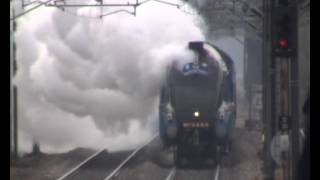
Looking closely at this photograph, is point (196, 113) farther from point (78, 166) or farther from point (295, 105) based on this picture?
point (295, 105)

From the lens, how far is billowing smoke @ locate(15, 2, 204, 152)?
24.7 m

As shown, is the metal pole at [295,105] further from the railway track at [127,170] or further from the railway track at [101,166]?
the railway track at [101,166]

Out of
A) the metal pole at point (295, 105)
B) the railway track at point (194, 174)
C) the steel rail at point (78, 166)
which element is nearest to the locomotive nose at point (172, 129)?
the railway track at point (194, 174)

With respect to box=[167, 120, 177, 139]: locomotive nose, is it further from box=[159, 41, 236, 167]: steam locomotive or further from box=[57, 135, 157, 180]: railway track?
box=[57, 135, 157, 180]: railway track

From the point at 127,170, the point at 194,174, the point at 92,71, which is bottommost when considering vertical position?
the point at 194,174

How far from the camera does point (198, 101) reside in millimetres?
20750

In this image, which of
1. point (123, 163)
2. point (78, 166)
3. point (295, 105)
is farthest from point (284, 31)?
point (123, 163)

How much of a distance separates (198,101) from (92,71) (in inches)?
261

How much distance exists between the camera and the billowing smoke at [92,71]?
24.7 metres

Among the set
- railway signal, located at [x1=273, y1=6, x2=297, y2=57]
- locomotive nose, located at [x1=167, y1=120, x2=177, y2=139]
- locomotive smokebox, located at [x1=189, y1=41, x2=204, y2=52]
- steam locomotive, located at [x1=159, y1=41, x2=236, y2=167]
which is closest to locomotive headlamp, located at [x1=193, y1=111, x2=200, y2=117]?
steam locomotive, located at [x1=159, y1=41, x2=236, y2=167]

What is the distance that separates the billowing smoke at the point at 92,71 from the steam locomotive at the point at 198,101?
1.62 meters
